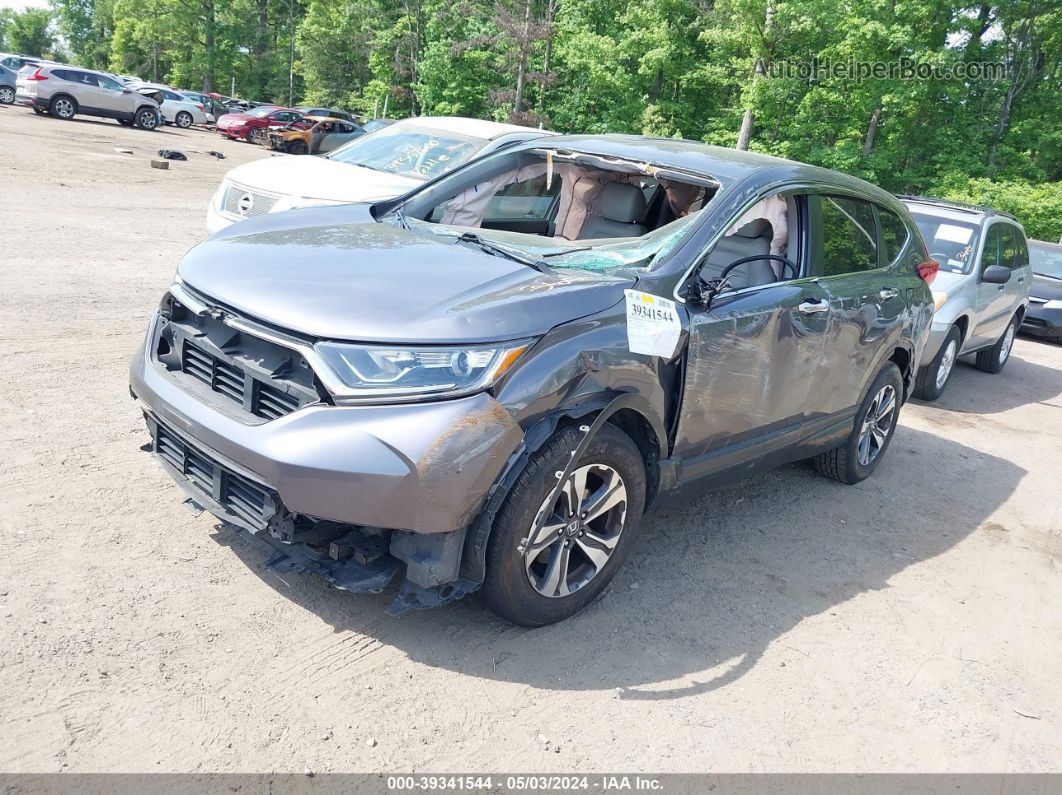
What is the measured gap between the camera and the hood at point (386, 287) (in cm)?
308

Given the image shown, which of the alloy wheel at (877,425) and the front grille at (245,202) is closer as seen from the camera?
the alloy wheel at (877,425)

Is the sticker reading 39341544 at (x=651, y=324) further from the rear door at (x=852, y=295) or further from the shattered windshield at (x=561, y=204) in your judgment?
the rear door at (x=852, y=295)

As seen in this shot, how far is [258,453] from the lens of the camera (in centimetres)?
297

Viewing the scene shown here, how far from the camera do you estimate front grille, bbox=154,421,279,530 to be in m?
3.09

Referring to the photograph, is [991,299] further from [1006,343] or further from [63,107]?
[63,107]

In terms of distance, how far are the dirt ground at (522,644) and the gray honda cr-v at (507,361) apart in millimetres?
344

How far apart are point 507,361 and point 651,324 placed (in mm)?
762

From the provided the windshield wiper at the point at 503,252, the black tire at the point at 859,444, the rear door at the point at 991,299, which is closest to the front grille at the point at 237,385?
the windshield wiper at the point at 503,252

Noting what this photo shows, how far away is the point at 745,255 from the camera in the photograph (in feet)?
14.6

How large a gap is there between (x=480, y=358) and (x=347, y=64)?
5633cm

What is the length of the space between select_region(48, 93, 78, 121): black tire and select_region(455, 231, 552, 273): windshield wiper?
98.0ft

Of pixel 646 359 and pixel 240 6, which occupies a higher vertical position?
pixel 240 6

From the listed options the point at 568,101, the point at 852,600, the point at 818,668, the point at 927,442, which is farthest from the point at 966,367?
the point at 568,101

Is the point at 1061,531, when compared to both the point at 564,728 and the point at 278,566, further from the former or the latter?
the point at 278,566
